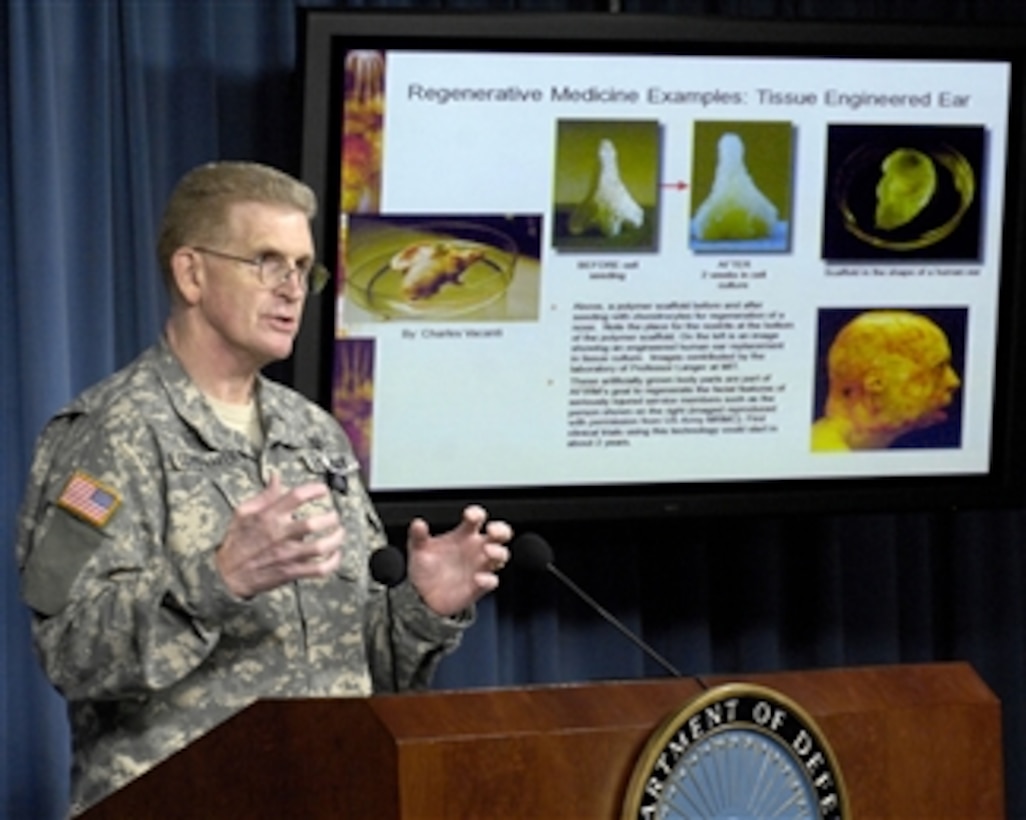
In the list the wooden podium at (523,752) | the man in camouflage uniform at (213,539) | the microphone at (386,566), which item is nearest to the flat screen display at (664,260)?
the man in camouflage uniform at (213,539)

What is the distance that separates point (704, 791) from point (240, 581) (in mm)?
630

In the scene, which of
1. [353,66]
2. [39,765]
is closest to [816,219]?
[353,66]

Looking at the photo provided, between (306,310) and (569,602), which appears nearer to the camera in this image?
(306,310)

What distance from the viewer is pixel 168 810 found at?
6.86 feet

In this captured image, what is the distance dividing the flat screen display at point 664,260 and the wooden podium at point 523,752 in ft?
6.52

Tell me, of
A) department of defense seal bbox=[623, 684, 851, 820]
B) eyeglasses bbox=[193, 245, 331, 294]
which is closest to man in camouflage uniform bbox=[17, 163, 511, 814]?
eyeglasses bbox=[193, 245, 331, 294]

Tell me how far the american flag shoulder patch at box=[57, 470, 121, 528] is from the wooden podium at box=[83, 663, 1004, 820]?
0.47 m

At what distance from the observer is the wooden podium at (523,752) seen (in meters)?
1.89

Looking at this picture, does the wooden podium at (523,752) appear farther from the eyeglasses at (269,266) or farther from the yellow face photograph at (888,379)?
the yellow face photograph at (888,379)

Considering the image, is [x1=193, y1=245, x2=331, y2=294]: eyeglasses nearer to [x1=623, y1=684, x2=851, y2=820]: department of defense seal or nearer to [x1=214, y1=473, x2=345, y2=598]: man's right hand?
[x1=214, y1=473, x2=345, y2=598]: man's right hand

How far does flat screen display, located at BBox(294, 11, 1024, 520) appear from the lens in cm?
401

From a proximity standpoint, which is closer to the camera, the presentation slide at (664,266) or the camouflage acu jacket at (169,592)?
the camouflage acu jacket at (169,592)

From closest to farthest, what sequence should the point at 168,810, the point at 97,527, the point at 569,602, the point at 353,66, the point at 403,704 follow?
the point at 403,704 < the point at 168,810 < the point at 97,527 < the point at 353,66 < the point at 569,602

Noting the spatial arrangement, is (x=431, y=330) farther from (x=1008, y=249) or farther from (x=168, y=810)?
(x=168, y=810)
